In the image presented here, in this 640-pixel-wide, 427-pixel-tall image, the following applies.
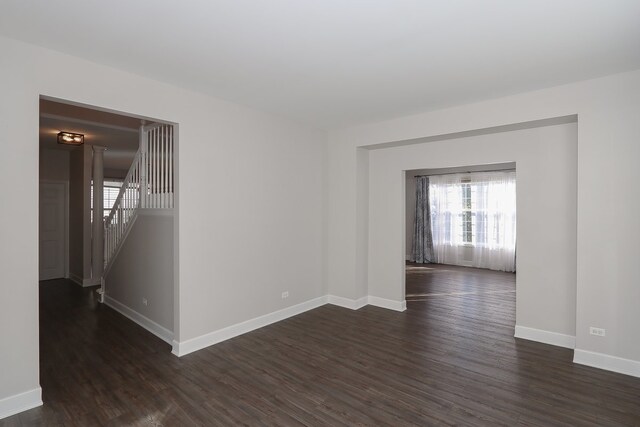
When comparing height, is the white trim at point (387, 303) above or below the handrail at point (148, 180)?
below

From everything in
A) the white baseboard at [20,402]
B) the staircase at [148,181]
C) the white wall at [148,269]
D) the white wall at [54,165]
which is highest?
the white wall at [54,165]

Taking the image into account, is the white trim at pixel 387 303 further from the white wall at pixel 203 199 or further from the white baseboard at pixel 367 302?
the white wall at pixel 203 199

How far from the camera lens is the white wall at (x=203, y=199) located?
8.18ft

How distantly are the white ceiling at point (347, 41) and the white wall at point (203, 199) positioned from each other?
0.80 feet

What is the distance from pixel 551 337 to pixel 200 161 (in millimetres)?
4241

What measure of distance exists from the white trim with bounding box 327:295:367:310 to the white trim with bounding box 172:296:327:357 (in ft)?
0.50

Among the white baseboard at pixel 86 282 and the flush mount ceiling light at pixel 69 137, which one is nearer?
the flush mount ceiling light at pixel 69 137

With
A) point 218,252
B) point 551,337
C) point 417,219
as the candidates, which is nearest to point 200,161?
point 218,252

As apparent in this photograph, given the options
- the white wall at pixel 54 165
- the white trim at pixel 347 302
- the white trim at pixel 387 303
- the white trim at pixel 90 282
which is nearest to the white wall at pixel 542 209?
the white trim at pixel 387 303

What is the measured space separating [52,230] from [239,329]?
18.3ft

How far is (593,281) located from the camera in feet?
10.5

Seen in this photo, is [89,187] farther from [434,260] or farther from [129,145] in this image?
[434,260]

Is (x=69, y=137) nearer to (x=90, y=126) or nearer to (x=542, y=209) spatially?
(x=90, y=126)

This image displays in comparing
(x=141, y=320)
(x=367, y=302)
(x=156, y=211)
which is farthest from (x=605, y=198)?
(x=141, y=320)
